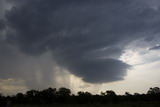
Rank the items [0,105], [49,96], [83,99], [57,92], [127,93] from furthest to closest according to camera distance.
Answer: [127,93], [57,92], [49,96], [83,99], [0,105]

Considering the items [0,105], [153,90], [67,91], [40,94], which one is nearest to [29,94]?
[40,94]

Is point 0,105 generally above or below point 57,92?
below

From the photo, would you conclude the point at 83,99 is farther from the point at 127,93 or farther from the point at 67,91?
the point at 127,93

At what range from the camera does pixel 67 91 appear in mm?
132750

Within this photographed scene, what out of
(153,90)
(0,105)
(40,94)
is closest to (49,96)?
Answer: (40,94)

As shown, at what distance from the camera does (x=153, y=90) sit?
160 meters

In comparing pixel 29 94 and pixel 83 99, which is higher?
pixel 29 94

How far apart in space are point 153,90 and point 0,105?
145478mm

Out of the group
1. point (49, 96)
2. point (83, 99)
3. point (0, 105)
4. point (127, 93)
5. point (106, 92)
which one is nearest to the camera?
point (0, 105)

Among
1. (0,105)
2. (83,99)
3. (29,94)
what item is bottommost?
(0,105)

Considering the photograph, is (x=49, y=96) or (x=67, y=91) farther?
(x=67, y=91)

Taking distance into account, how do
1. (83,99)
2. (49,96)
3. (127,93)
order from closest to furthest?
1. (83,99)
2. (49,96)
3. (127,93)

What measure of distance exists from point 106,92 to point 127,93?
1886 cm

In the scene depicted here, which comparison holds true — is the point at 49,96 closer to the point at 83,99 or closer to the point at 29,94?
the point at 29,94
